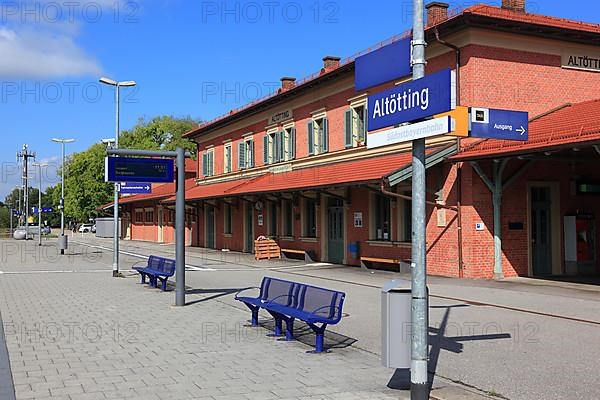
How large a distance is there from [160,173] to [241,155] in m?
20.8

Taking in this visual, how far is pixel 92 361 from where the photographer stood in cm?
750

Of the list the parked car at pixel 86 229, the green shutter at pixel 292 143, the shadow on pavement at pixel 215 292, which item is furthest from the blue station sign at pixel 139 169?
the parked car at pixel 86 229

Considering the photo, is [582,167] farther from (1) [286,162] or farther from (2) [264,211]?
(2) [264,211]

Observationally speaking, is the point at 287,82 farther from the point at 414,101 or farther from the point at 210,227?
the point at 414,101

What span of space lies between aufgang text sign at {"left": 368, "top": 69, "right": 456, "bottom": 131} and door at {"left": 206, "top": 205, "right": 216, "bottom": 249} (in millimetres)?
31230

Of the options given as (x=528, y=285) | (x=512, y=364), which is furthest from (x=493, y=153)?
(x=512, y=364)

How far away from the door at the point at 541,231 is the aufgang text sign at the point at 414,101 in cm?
1323

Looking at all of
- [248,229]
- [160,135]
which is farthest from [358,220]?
[160,135]

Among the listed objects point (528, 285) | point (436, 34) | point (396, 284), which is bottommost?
point (528, 285)

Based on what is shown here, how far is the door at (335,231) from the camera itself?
935 inches

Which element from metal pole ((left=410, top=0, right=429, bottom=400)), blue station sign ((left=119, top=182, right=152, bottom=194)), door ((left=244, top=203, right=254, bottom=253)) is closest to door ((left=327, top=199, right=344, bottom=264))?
blue station sign ((left=119, top=182, right=152, bottom=194))

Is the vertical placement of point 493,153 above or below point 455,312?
above

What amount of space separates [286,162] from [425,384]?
23.2 m

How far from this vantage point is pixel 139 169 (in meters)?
13.2
